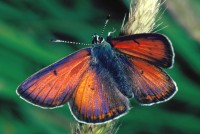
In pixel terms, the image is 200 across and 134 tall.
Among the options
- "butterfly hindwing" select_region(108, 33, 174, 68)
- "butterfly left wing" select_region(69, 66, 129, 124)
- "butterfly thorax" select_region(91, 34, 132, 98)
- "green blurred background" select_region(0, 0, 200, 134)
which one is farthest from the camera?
"green blurred background" select_region(0, 0, 200, 134)

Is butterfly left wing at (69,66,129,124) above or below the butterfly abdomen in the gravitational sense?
below

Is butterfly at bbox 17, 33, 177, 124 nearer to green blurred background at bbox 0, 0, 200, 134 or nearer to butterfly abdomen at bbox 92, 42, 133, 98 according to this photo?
butterfly abdomen at bbox 92, 42, 133, 98

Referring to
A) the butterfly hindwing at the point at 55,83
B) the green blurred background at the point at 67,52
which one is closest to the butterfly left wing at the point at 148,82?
the butterfly hindwing at the point at 55,83

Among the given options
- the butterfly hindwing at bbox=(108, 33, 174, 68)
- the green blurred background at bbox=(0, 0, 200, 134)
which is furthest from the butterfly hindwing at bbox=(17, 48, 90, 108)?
the green blurred background at bbox=(0, 0, 200, 134)

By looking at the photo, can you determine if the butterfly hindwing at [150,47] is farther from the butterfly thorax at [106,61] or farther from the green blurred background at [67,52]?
the green blurred background at [67,52]

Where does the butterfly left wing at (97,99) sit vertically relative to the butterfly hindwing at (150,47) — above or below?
below

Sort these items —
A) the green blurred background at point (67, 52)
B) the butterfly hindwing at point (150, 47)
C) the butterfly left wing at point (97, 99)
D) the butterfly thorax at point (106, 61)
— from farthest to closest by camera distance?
1. the green blurred background at point (67, 52)
2. the butterfly thorax at point (106, 61)
3. the butterfly hindwing at point (150, 47)
4. the butterfly left wing at point (97, 99)


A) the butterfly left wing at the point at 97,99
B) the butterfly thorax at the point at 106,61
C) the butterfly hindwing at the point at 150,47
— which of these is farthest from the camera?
the butterfly thorax at the point at 106,61
